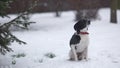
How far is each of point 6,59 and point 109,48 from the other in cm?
332

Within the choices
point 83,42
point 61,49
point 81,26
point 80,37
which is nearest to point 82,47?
point 83,42

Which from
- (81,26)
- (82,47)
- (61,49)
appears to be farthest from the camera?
(61,49)

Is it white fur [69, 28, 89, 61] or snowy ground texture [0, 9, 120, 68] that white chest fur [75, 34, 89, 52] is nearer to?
white fur [69, 28, 89, 61]

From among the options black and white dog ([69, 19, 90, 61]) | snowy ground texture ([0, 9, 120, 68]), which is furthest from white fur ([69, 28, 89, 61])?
snowy ground texture ([0, 9, 120, 68])

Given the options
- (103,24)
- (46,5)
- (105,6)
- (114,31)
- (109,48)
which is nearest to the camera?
(109,48)

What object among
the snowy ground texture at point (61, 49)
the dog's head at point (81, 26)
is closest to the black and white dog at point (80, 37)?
the dog's head at point (81, 26)

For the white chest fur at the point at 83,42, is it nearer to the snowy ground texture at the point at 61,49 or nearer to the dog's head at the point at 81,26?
the dog's head at the point at 81,26

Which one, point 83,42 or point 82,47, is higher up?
point 83,42

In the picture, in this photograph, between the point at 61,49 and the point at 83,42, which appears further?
the point at 61,49

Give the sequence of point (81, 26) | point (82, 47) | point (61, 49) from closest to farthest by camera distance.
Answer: point (81, 26) → point (82, 47) → point (61, 49)

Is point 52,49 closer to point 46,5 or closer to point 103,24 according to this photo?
point 103,24

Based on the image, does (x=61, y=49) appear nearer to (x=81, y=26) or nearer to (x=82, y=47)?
(x=82, y=47)

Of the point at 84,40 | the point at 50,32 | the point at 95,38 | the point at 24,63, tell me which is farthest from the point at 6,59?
the point at 50,32

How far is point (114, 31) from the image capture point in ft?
40.5
